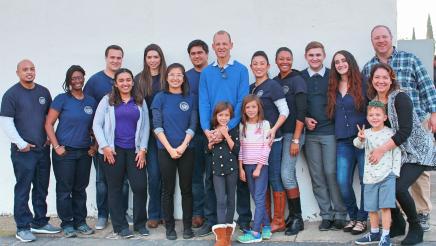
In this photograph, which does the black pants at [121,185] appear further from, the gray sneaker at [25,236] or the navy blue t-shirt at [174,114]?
the gray sneaker at [25,236]

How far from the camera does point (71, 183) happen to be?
537 cm

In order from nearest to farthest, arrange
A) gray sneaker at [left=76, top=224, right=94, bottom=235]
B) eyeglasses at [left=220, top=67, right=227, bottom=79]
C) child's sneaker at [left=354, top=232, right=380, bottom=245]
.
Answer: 1. child's sneaker at [left=354, top=232, right=380, bottom=245]
2. eyeglasses at [left=220, top=67, right=227, bottom=79]
3. gray sneaker at [left=76, top=224, right=94, bottom=235]

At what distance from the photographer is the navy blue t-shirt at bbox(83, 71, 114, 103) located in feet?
18.5

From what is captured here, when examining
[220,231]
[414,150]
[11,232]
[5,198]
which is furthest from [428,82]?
[5,198]

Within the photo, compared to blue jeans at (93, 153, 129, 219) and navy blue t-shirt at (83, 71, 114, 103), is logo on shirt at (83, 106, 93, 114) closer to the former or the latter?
navy blue t-shirt at (83, 71, 114, 103)

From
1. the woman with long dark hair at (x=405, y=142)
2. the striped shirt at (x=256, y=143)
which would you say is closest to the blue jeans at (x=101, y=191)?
the striped shirt at (x=256, y=143)

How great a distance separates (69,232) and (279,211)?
90.7 inches

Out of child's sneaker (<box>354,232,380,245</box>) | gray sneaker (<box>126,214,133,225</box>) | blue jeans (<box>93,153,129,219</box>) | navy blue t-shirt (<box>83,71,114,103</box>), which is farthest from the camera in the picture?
gray sneaker (<box>126,214,133,225</box>)

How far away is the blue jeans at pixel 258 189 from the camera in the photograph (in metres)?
5.04

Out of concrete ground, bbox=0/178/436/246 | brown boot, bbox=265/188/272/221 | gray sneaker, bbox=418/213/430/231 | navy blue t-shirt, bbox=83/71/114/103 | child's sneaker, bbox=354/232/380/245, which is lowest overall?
concrete ground, bbox=0/178/436/246

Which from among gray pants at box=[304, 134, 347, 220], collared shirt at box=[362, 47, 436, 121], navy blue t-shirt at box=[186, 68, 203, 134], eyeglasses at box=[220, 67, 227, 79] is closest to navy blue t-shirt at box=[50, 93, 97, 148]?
navy blue t-shirt at box=[186, 68, 203, 134]

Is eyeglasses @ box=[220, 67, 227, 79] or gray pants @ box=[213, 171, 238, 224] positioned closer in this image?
gray pants @ box=[213, 171, 238, 224]

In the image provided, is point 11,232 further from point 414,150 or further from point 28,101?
point 414,150

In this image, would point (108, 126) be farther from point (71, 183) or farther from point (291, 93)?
point (291, 93)
